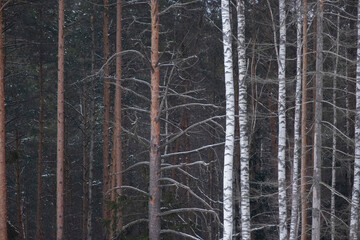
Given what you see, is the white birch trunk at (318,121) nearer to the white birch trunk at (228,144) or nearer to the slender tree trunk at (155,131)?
the white birch trunk at (228,144)

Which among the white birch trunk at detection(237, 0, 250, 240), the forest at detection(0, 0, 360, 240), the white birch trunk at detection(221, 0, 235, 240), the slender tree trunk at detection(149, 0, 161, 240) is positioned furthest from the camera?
the forest at detection(0, 0, 360, 240)

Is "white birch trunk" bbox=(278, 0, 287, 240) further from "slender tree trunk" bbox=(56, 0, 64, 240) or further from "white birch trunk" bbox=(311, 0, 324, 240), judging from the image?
"slender tree trunk" bbox=(56, 0, 64, 240)

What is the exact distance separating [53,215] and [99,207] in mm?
2732

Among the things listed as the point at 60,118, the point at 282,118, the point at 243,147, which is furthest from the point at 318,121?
the point at 60,118

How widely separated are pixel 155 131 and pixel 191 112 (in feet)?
38.1

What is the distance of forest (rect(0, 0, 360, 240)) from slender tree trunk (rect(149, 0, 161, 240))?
24mm

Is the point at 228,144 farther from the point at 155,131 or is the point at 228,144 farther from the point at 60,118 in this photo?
the point at 60,118

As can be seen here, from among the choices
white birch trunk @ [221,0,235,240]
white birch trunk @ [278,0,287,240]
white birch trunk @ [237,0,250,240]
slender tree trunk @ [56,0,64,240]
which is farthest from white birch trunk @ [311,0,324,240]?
slender tree trunk @ [56,0,64,240]

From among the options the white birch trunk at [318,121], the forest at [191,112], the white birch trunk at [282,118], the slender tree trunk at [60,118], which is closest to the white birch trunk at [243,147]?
the forest at [191,112]

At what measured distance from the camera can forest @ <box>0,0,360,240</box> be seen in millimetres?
10633

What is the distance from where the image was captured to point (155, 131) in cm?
1059

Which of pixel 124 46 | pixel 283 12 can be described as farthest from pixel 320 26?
pixel 124 46

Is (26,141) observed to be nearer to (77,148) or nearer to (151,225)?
(77,148)

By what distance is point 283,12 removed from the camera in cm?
1171
